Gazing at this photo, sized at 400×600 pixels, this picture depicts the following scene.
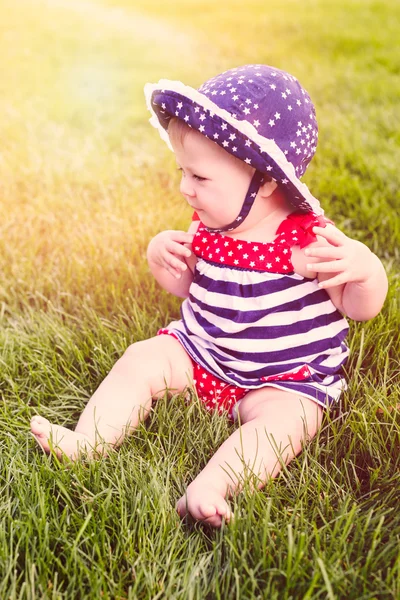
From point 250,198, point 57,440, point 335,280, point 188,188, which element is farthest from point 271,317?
point 57,440

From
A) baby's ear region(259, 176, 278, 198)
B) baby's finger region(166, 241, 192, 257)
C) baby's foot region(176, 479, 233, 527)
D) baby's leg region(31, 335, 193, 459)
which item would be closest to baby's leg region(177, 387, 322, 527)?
baby's foot region(176, 479, 233, 527)

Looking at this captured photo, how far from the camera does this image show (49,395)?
7.69ft

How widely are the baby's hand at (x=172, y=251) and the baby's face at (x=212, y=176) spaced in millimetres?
217

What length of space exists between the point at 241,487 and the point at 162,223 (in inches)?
69.0

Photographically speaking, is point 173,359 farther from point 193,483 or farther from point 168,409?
point 193,483

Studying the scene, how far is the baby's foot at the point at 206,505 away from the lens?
1717 mm

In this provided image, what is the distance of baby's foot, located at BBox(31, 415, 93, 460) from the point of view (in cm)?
195

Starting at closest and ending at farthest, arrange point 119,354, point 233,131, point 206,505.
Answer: point 206,505 < point 233,131 < point 119,354

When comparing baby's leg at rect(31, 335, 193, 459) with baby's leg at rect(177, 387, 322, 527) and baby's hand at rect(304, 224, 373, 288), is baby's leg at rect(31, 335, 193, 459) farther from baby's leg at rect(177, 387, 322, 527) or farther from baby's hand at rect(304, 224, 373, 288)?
baby's hand at rect(304, 224, 373, 288)

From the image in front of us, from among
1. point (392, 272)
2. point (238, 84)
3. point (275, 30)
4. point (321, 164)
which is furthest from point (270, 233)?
point (275, 30)

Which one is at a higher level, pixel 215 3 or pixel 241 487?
pixel 215 3

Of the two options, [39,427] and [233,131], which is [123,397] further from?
[233,131]

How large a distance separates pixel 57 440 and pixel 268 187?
1.00 m

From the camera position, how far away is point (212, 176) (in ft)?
6.54
